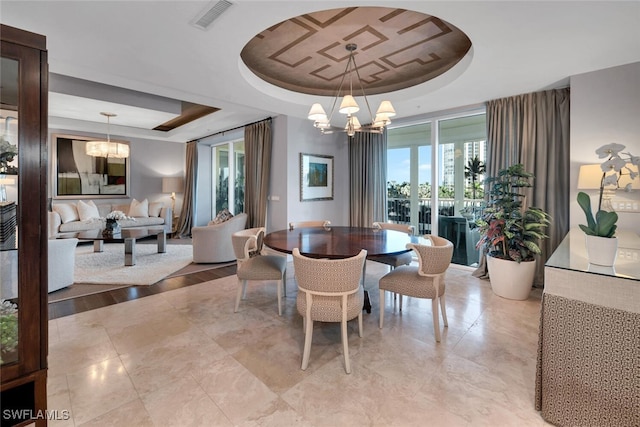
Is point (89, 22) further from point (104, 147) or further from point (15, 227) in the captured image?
point (104, 147)

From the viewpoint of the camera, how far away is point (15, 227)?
46.9 inches

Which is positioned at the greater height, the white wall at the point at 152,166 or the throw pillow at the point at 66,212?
the white wall at the point at 152,166

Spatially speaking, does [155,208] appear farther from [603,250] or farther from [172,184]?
[603,250]

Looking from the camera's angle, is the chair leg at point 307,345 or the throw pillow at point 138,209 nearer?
the chair leg at point 307,345

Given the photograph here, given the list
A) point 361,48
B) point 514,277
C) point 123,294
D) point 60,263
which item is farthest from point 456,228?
point 60,263

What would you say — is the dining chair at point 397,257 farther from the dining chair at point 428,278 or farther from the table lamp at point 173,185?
the table lamp at point 173,185

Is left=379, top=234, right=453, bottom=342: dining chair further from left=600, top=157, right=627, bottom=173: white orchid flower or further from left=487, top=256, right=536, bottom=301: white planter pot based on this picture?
left=487, top=256, right=536, bottom=301: white planter pot

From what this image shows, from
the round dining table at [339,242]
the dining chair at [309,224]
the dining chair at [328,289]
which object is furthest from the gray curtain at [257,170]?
the dining chair at [328,289]

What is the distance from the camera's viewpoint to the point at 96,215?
641 centimetres

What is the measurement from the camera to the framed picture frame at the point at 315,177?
5.26 metres

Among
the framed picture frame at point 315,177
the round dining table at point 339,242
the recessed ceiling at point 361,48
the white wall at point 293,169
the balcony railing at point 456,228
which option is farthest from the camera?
the framed picture frame at point 315,177

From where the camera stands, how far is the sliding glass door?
14.8 feet

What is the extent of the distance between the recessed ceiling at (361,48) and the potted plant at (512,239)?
67.5 inches

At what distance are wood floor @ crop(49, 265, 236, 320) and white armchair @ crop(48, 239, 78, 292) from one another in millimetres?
409
